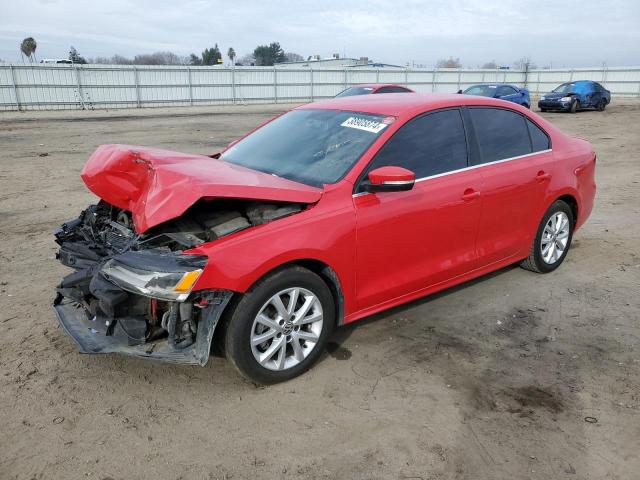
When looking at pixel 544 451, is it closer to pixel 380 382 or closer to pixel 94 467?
pixel 380 382

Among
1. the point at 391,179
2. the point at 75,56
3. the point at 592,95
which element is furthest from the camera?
the point at 75,56

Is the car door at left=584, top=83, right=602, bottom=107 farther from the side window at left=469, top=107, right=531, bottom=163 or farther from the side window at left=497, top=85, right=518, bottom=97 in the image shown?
the side window at left=469, top=107, right=531, bottom=163

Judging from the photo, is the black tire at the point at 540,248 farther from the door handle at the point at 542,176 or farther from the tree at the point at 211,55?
the tree at the point at 211,55

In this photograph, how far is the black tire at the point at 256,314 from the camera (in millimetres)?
3064

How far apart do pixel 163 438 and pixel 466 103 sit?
336 cm

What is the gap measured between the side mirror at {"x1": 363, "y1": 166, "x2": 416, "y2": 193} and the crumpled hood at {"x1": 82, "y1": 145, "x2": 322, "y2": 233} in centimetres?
38

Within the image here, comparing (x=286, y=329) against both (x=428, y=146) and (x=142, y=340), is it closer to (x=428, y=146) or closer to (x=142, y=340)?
(x=142, y=340)

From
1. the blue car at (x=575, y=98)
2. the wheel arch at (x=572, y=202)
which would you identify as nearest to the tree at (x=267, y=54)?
the blue car at (x=575, y=98)

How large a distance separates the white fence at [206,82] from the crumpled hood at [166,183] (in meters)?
25.5

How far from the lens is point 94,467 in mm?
2656

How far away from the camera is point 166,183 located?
3172mm

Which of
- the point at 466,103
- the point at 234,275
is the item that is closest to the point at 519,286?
the point at 466,103

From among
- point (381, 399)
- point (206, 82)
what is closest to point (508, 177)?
point (381, 399)

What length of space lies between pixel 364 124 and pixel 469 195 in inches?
39.0
